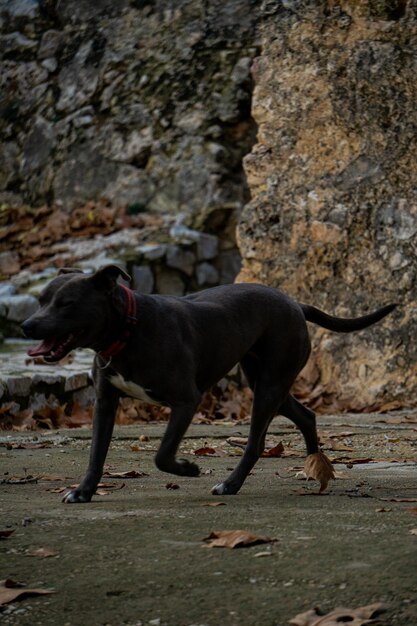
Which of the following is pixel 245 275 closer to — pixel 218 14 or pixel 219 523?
pixel 218 14

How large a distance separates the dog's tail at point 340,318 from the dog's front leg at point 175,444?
1060 millimetres

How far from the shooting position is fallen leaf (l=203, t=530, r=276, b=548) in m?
2.79

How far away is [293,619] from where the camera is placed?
2.21m

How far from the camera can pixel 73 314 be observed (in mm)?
4074

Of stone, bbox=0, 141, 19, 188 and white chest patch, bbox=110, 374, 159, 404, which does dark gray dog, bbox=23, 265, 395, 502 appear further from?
stone, bbox=0, 141, 19, 188

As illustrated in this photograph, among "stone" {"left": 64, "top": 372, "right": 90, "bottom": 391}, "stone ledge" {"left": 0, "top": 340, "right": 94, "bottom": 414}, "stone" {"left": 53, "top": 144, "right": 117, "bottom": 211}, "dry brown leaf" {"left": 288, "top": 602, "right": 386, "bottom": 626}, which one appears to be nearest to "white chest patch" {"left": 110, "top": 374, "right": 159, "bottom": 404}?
"dry brown leaf" {"left": 288, "top": 602, "right": 386, "bottom": 626}

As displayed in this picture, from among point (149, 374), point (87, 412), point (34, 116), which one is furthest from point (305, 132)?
point (149, 374)

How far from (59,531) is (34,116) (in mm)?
9940

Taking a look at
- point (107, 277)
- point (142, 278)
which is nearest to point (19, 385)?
point (142, 278)

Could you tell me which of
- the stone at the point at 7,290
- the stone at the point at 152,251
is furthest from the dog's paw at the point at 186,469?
the stone at the point at 152,251

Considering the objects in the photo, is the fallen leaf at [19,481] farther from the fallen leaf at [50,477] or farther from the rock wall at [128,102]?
the rock wall at [128,102]

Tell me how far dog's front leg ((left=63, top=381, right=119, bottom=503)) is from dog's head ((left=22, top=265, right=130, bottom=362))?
27 cm

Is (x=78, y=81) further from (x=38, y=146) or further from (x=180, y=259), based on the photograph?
(x=180, y=259)

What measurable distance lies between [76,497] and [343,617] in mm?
1926
